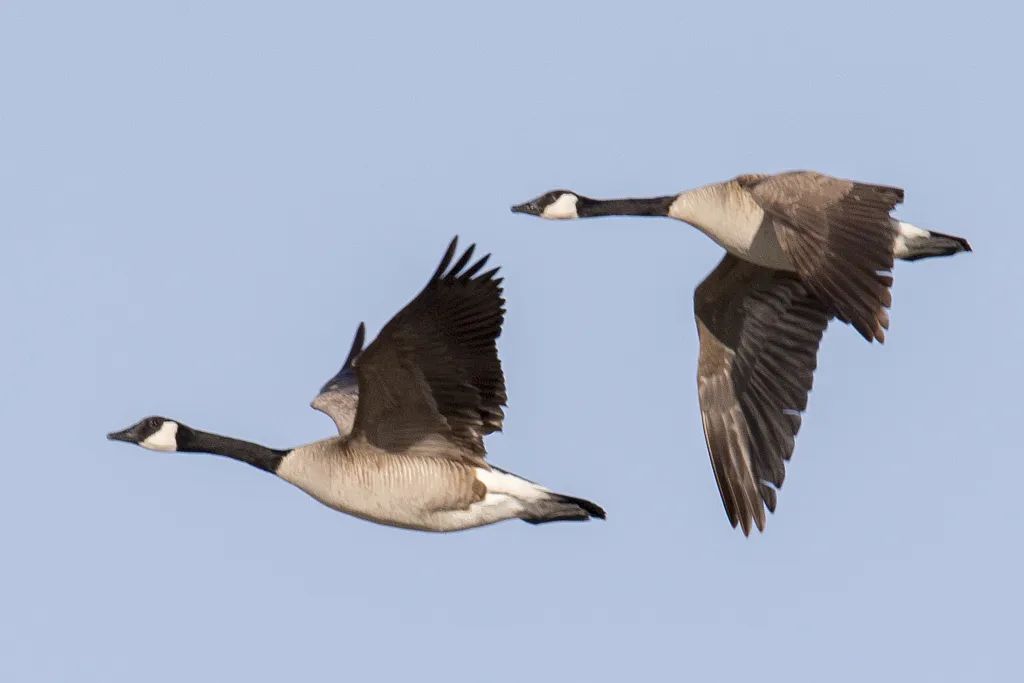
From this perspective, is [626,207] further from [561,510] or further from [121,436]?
[121,436]

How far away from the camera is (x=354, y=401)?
13570mm

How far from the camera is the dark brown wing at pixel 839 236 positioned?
11.2 metres

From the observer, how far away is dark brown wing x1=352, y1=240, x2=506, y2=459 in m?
11.0

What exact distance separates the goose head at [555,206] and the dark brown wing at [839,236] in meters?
1.83

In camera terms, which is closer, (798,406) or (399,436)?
(399,436)

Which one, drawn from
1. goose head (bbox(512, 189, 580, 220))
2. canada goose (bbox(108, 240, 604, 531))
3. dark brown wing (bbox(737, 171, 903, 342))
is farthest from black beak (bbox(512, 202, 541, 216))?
canada goose (bbox(108, 240, 604, 531))

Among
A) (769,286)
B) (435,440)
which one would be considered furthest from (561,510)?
(769,286)

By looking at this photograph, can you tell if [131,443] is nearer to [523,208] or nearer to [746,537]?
[523,208]

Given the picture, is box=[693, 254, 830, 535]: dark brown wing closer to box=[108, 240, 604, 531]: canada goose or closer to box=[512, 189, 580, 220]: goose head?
box=[512, 189, 580, 220]: goose head

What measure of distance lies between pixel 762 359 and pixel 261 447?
3553 mm

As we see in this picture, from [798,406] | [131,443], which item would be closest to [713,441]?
[798,406]

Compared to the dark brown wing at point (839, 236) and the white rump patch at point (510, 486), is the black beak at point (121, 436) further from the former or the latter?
the dark brown wing at point (839, 236)

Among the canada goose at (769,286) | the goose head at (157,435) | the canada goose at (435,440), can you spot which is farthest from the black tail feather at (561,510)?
the goose head at (157,435)

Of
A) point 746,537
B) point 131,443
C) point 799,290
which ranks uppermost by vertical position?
point 799,290
